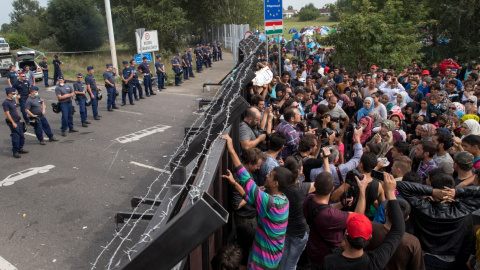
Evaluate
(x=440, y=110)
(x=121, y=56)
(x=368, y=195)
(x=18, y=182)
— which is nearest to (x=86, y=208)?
(x=18, y=182)

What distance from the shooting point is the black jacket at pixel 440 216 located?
3820 millimetres

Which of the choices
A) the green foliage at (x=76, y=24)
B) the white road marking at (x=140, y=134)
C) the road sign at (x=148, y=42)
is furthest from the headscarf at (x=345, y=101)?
the green foliage at (x=76, y=24)

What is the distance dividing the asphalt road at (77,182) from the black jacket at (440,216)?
407 centimetres

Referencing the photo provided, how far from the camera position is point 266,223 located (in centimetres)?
343

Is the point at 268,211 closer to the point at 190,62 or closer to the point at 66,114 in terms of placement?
the point at 66,114

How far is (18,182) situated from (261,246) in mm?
6516

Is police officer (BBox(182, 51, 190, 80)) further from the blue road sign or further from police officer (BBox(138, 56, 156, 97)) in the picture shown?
the blue road sign

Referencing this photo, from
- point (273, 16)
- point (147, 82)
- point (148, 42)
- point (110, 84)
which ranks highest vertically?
point (273, 16)

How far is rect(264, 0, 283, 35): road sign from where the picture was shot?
1063 centimetres

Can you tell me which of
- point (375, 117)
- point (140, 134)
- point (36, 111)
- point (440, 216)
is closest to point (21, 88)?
point (36, 111)


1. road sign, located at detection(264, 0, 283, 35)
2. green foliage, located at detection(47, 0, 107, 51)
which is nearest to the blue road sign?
road sign, located at detection(264, 0, 283, 35)

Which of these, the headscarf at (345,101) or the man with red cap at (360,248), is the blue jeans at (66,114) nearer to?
the headscarf at (345,101)

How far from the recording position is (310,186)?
13.9ft

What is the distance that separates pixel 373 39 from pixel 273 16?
4452 millimetres
